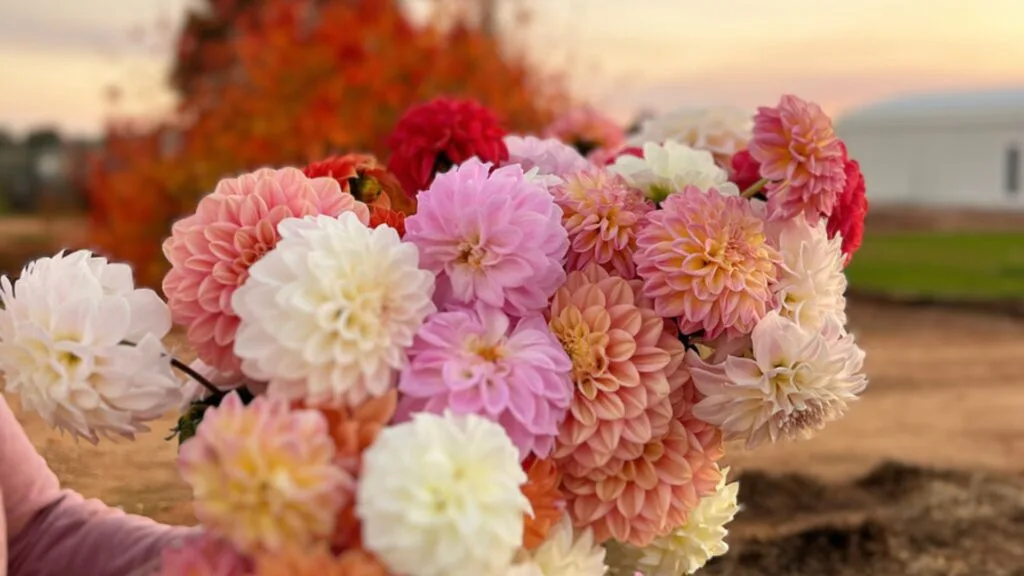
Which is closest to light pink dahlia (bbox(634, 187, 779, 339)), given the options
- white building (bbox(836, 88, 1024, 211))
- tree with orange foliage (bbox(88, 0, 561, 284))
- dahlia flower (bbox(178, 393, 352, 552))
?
dahlia flower (bbox(178, 393, 352, 552))

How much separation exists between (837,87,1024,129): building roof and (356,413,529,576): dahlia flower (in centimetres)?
1004

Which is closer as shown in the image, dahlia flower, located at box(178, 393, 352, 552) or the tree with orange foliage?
dahlia flower, located at box(178, 393, 352, 552)

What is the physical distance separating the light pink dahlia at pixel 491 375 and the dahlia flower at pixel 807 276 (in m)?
0.25

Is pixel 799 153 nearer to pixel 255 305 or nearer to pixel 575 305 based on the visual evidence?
pixel 575 305

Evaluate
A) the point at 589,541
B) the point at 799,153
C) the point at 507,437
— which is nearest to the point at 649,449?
the point at 589,541

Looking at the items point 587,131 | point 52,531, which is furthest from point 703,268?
point 587,131

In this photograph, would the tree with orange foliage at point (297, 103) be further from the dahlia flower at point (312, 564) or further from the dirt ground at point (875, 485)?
the dahlia flower at point (312, 564)

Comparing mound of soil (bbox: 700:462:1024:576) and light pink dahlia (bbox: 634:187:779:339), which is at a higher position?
light pink dahlia (bbox: 634:187:779:339)

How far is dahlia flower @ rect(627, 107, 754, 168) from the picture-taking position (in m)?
1.26

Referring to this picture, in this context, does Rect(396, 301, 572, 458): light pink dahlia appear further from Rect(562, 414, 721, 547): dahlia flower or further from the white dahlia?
the white dahlia

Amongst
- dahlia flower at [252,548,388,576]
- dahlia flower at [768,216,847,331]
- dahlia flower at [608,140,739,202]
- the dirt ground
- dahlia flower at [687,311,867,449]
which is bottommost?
the dirt ground

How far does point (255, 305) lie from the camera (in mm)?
729

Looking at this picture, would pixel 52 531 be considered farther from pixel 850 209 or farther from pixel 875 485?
pixel 875 485

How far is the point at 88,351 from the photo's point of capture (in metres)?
0.76
